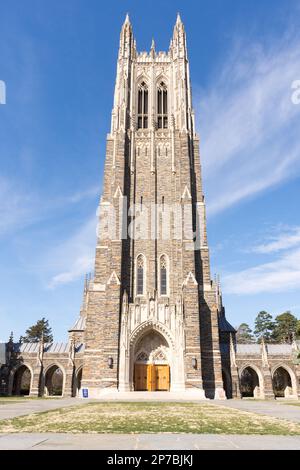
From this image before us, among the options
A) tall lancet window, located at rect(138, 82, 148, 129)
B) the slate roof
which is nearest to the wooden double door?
the slate roof

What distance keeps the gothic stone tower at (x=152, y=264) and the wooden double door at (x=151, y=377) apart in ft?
0.24

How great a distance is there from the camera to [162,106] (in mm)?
39625

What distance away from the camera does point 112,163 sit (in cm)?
3497

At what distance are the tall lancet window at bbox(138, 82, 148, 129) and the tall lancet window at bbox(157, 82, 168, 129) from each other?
1.30 metres

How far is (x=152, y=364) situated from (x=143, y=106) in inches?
1016

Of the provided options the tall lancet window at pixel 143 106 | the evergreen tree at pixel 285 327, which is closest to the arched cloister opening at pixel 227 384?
the tall lancet window at pixel 143 106

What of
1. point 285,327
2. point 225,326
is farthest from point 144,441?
point 285,327

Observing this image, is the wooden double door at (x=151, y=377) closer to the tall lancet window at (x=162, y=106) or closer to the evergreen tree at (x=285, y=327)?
the tall lancet window at (x=162, y=106)

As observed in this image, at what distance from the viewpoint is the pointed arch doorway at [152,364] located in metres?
28.6

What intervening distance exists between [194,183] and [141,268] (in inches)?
383

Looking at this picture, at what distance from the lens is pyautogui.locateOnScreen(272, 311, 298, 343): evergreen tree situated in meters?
73.4

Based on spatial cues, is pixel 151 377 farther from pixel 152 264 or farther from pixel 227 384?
pixel 227 384

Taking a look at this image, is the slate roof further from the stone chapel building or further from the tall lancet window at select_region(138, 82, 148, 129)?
the tall lancet window at select_region(138, 82, 148, 129)
